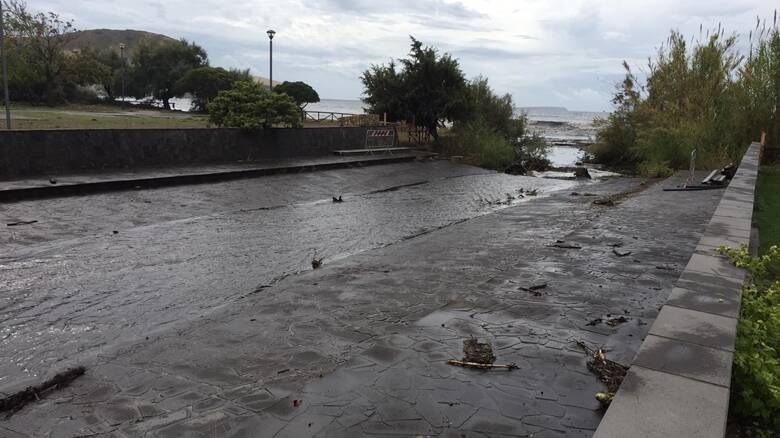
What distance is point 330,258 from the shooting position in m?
8.41

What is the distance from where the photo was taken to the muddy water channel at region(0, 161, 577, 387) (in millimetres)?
5297

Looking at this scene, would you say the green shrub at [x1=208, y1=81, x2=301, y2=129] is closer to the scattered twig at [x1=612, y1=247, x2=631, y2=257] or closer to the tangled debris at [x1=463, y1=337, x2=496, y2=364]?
the scattered twig at [x1=612, y1=247, x2=631, y2=257]

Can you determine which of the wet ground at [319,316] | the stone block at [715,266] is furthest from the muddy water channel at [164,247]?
the stone block at [715,266]

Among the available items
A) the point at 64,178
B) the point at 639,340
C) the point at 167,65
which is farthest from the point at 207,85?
the point at 639,340

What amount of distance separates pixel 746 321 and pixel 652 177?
1931cm

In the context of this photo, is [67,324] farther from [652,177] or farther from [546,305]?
[652,177]

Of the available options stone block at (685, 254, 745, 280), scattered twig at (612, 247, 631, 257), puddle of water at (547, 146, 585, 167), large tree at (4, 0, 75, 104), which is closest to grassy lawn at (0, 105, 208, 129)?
large tree at (4, 0, 75, 104)

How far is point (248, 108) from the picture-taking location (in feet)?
63.7

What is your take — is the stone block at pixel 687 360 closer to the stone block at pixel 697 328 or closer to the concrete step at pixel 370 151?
the stone block at pixel 697 328

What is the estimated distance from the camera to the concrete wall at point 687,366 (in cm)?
242

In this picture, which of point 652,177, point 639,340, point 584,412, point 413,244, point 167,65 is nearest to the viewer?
point 584,412

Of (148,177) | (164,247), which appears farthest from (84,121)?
(164,247)

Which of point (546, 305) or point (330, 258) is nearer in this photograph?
point (546, 305)

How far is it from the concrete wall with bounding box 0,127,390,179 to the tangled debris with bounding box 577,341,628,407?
44.0ft
